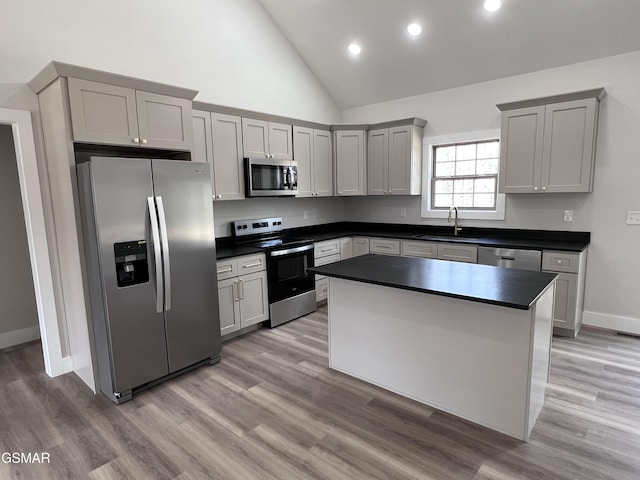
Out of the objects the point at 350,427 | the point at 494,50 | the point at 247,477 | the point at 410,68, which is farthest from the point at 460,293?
the point at 410,68

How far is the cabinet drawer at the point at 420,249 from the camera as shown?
172 inches

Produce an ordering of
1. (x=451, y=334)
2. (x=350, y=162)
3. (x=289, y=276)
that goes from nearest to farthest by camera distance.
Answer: (x=451, y=334), (x=289, y=276), (x=350, y=162)

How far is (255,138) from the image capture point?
4109mm

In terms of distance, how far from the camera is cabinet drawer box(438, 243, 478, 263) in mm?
4043

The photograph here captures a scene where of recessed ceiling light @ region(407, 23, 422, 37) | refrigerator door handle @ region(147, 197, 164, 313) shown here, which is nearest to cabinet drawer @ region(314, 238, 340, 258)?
refrigerator door handle @ region(147, 197, 164, 313)

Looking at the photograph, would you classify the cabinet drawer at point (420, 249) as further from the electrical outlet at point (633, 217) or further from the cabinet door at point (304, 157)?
the electrical outlet at point (633, 217)

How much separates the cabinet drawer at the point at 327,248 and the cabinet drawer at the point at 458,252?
134cm

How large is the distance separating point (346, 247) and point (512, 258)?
209 centimetres

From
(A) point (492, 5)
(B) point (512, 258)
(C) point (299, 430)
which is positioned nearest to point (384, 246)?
(B) point (512, 258)

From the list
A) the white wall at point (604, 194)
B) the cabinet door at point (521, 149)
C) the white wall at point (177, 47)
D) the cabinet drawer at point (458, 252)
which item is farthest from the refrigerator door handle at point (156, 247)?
the white wall at point (604, 194)

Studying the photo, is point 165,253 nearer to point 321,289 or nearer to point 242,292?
point 242,292

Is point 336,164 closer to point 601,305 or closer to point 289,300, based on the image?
point 289,300

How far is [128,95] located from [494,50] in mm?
3687

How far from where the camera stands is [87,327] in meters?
2.77
